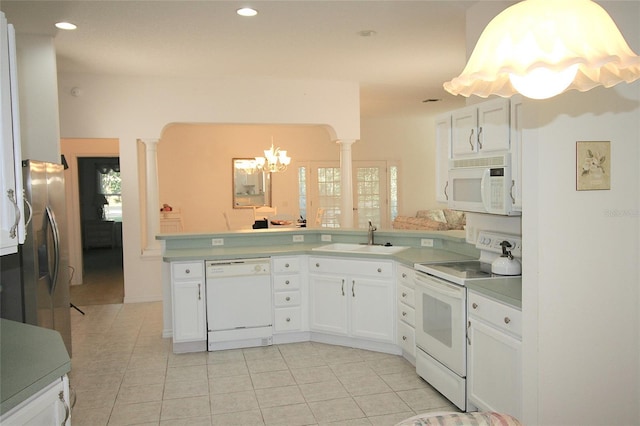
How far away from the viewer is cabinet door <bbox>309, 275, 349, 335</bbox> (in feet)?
14.7

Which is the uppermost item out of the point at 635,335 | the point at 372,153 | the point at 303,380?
the point at 372,153

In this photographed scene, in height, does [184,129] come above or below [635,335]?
above

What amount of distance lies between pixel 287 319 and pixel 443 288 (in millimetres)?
1788

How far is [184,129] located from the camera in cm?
938

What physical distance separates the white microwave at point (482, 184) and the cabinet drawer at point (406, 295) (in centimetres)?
74

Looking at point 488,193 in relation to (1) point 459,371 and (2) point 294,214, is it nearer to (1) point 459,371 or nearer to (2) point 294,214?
(1) point 459,371

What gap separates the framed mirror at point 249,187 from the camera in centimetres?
976

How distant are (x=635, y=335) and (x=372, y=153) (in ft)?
26.6

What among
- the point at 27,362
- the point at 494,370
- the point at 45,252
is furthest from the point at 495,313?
the point at 45,252

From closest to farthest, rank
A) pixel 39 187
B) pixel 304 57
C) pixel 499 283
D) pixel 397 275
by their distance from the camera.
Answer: pixel 499 283 → pixel 39 187 → pixel 397 275 → pixel 304 57

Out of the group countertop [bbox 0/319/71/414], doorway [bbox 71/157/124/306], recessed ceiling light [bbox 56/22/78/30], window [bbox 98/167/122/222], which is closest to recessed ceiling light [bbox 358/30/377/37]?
recessed ceiling light [bbox 56/22/78/30]

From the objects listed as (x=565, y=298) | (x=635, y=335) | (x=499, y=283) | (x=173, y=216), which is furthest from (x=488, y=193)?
(x=173, y=216)

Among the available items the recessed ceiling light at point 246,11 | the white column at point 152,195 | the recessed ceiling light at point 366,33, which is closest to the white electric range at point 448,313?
the recessed ceiling light at point 366,33

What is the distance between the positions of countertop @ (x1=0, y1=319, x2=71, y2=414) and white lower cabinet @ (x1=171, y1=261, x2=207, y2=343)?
2168 mm
